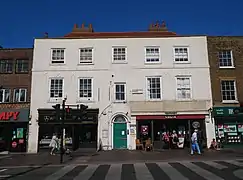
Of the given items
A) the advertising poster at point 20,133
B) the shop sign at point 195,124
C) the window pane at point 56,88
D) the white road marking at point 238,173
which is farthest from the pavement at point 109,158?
the window pane at point 56,88

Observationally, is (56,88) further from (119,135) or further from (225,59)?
(225,59)

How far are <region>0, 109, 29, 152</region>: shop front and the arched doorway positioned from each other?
7286 millimetres

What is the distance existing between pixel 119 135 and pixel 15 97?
9361mm

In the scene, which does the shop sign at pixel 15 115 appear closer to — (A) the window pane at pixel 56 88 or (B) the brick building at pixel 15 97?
(B) the brick building at pixel 15 97

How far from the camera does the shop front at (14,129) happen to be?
21578mm

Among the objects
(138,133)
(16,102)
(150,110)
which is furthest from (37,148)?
(150,110)

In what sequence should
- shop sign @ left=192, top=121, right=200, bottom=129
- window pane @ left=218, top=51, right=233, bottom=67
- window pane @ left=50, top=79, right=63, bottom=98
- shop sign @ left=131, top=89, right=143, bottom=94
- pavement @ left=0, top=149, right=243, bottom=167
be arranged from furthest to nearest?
window pane @ left=218, top=51, right=233, bottom=67, window pane @ left=50, top=79, right=63, bottom=98, shop sign @ left=131, top=89, right=143, bottom=94, shop sign @ left=192, top=121, right=200, bottom=129, pavement @ left=0, top=149, right=243, bottom=167

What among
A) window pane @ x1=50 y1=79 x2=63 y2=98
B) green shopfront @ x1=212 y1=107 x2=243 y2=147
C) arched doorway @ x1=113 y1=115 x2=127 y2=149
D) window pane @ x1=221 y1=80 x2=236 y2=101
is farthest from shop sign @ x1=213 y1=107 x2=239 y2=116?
window pane @ x1=50 y1=79 x2=63 y2=98

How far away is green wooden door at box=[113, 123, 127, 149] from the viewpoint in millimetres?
21547

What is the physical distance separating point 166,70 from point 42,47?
36.0 ft

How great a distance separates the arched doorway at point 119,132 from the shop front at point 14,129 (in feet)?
23.9

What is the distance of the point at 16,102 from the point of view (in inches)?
871

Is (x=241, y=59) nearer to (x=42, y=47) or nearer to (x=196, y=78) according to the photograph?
(x=196, y=78)

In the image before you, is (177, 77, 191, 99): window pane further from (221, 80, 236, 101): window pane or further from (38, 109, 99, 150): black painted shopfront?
(38, 109, 99, 150): black painted shopfront
